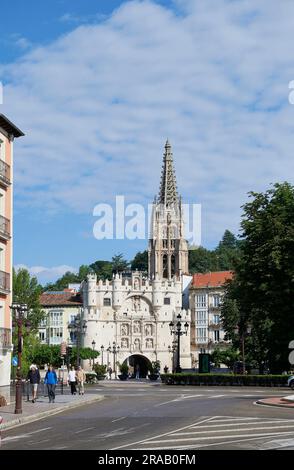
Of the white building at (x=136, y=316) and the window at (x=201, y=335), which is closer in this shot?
the white building at (x=136, y=316)

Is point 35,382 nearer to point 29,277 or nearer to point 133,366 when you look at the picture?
point 29,277

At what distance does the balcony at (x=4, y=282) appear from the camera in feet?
139

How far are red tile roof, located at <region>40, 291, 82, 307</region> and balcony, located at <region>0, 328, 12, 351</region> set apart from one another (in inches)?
3866

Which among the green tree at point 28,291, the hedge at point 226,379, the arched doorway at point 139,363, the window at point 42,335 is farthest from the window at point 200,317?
the hedge at point 226,379

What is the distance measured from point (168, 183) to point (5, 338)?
111m

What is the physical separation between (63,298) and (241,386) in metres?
88.8

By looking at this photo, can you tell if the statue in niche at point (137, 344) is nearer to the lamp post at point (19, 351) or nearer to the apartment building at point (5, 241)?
the apartment building at point (5, 241)

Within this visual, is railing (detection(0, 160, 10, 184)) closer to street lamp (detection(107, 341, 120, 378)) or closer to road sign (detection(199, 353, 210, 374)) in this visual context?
road sign (detection(199, 353, 210, 374))

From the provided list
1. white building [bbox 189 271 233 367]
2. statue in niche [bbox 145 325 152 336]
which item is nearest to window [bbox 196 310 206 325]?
white building [bbox 189 271 233 367]

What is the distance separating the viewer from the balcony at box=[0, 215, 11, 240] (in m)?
42.8

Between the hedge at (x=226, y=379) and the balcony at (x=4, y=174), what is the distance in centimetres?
2471

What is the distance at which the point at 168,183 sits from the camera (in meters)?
152

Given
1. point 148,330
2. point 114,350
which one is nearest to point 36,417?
point 114,350

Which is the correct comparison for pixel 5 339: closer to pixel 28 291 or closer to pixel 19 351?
pixel 19 351
